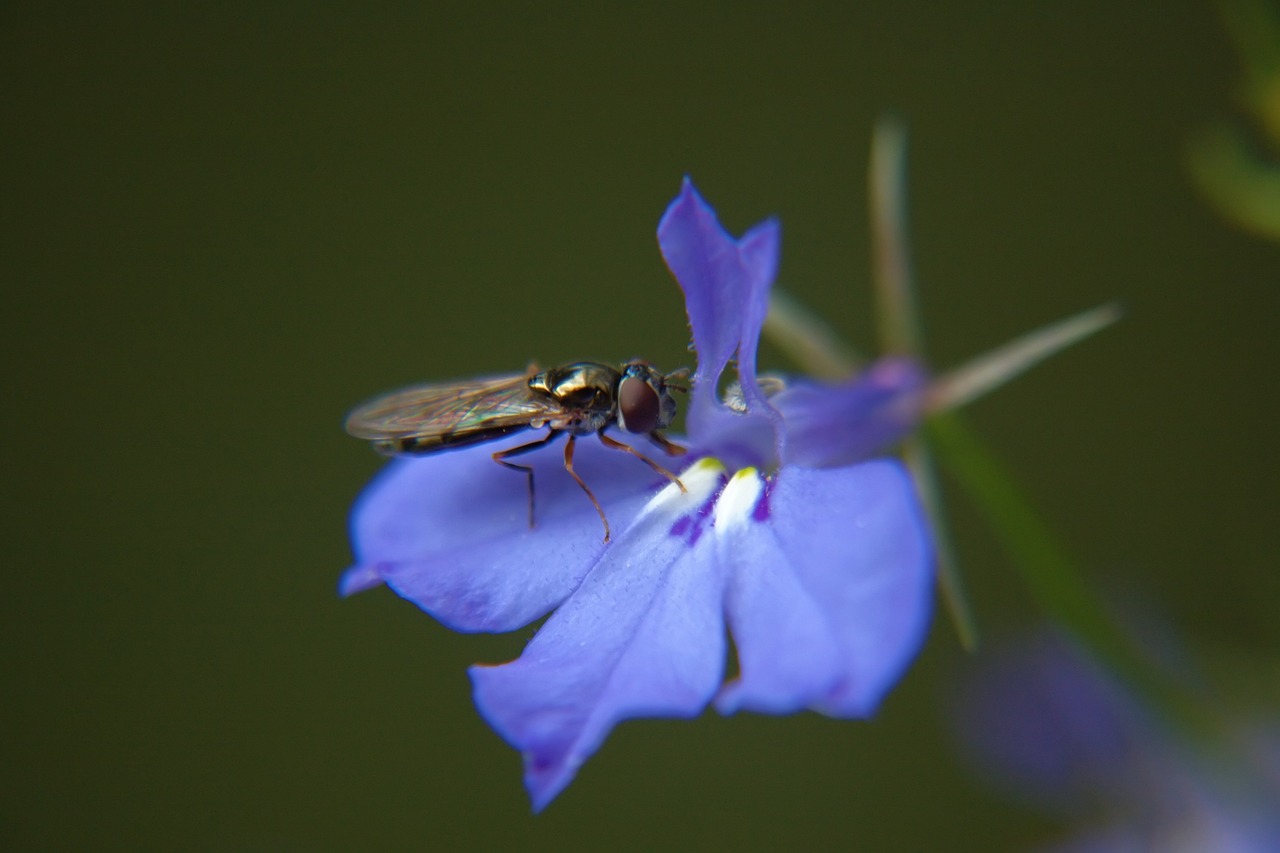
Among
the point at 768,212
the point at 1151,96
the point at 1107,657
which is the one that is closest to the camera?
the point at 1107,657

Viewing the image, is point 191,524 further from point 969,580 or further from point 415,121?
point 969,580

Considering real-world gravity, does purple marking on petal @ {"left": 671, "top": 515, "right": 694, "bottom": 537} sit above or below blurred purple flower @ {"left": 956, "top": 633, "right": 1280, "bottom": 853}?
above

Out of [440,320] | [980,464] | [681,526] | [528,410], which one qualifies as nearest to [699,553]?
[681,526]

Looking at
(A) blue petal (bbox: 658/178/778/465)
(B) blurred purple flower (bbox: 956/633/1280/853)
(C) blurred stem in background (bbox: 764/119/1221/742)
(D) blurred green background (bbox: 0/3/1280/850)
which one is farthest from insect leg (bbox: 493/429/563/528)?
(D) blurred green background (bbox: 0/3/1280/850)

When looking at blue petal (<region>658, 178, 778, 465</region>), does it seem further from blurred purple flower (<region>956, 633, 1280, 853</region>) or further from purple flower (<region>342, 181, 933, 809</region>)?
blurred purple flower (<region>956, 633, 1280, 853</region>)

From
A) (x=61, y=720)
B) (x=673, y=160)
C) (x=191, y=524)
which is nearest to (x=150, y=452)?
(x=191, y=524)

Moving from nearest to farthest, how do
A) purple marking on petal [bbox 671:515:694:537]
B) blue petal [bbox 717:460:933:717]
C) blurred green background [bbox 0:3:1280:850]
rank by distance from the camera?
blue petal [bbox 717:460:933:717], purple marking on petal [bbox 671:515:694:537], blurred green background [bbox 0:3:1280:850]
